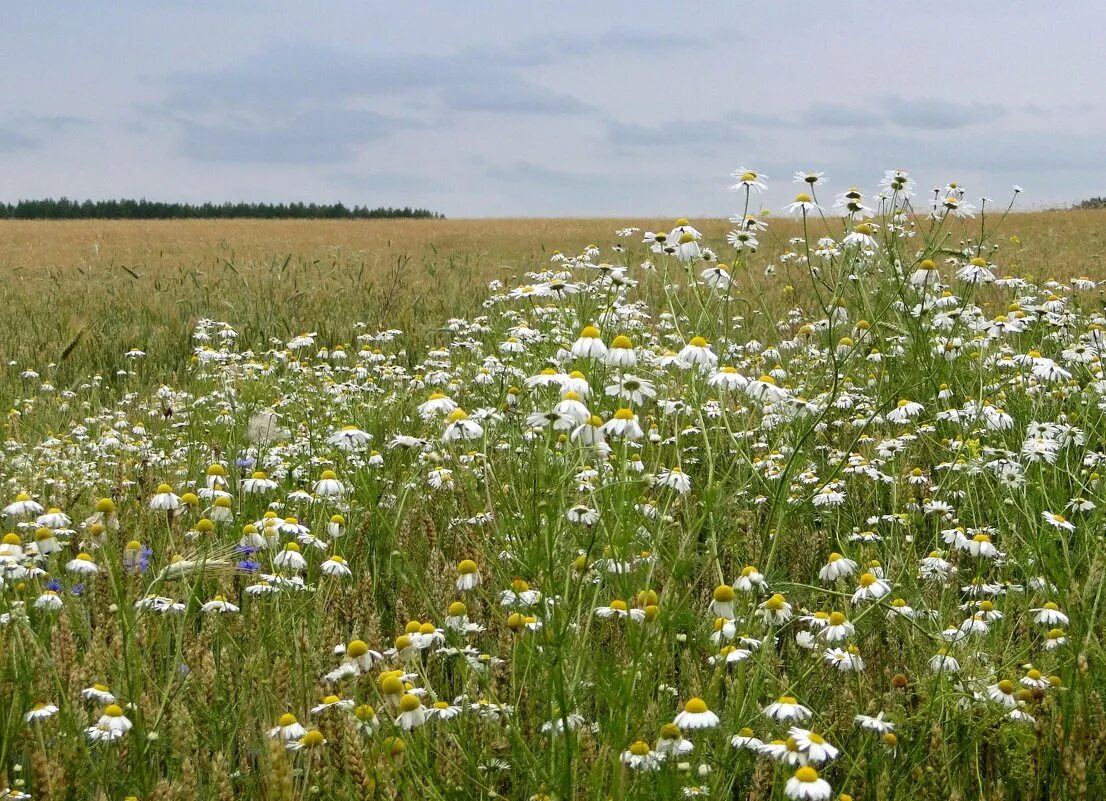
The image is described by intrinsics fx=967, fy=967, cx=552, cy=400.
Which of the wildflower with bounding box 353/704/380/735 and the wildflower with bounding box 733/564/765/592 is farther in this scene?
the wildflower with bounding box 733/564/765/592

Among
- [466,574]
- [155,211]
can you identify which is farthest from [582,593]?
[155,211]

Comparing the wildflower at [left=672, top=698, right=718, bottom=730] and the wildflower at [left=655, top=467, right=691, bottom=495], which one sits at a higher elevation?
the wildflower at [left=655, top=467, right=691, bottom=495]

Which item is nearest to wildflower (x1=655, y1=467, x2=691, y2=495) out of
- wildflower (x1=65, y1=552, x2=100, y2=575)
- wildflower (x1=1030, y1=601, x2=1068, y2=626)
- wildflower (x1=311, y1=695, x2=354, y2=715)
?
wildflower (x1=311, y1=695, x2=354, y2=715)

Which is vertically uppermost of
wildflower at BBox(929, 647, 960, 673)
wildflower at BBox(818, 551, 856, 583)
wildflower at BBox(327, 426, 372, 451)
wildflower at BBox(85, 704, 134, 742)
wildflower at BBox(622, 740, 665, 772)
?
wildflower at BBox(327, 426, 372, 451)

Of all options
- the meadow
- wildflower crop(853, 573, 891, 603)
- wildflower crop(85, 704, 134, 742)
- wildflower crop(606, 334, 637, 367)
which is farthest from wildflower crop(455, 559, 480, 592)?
wildflower crop(853, 573, 891, 603)

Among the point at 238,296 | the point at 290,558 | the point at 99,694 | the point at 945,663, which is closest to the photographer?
the point at 99,694

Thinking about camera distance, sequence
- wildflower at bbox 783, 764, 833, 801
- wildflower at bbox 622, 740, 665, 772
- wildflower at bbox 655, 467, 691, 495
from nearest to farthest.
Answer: wildflower at bbox 783, 764, 833, 801 → wildflower at bbox 622, 740, 665, 772 → wildflower at bbox 655, 467, 691, 495

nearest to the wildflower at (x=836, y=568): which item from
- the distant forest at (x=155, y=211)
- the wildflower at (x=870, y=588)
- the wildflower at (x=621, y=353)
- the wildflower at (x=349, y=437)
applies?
the wildflower at (x=870, y=588)

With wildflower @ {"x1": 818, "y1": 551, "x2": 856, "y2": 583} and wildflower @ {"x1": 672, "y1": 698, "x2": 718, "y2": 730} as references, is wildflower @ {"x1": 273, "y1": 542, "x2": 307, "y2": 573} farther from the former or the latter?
wildflower @ {"x1": 818, "y1": 551, "x2": 856, "y2": 583}

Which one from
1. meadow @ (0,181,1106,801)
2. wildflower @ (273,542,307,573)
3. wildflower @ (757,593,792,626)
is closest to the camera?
meadow @ (0,181,1106,801)

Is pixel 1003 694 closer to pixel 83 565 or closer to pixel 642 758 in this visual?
pixel 642 758

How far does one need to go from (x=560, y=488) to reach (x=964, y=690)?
1301 millimetres

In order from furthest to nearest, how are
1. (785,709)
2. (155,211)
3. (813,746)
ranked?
1. (155,211)
2. (785,709)
3. (813,746)

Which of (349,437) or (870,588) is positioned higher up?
(349,437)
